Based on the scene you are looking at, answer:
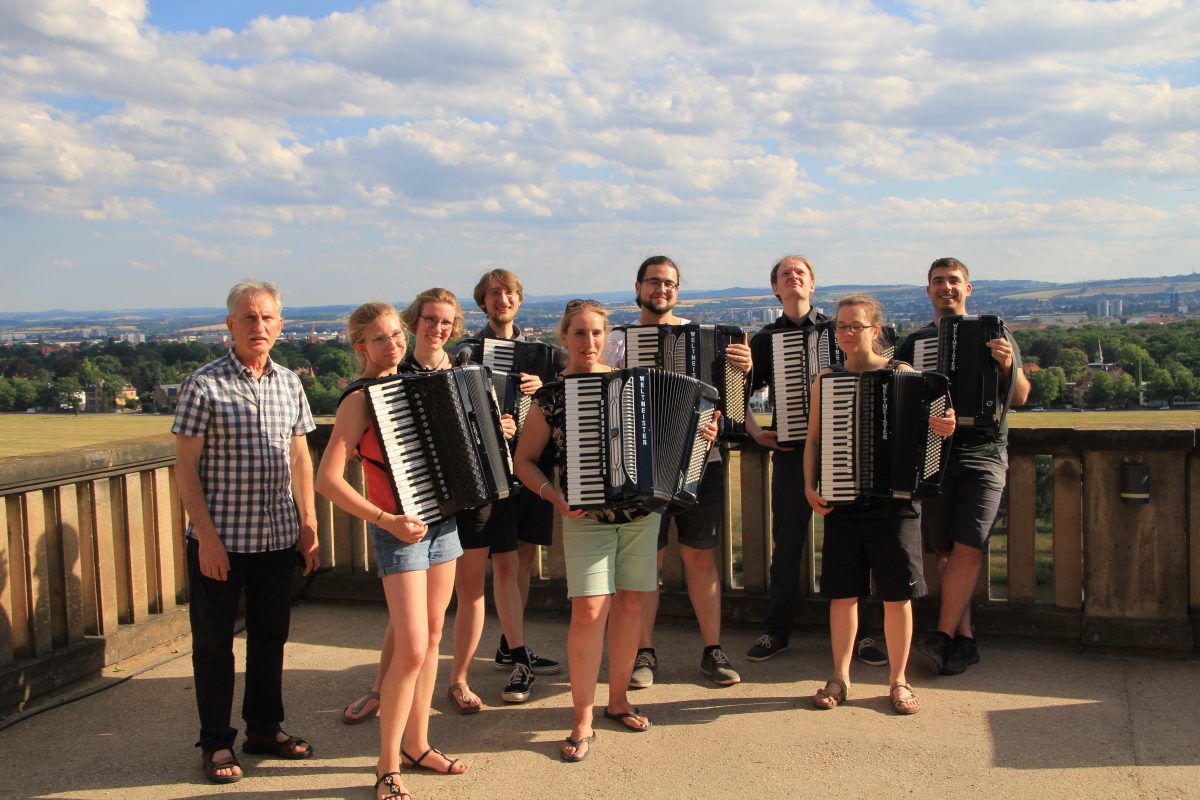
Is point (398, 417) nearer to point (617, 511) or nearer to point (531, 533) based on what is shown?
point (617, 511)

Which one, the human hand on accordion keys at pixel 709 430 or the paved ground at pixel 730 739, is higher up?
the human hand on accordion keys at pixel 709 430

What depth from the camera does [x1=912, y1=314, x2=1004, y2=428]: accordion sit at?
17.4ft

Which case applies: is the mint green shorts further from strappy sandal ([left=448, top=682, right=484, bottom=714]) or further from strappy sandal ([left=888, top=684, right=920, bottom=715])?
strappy sandal ([left=888, top=684, right=920, bottom=715])

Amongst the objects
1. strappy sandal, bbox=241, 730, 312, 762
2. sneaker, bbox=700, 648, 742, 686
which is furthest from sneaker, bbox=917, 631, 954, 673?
strappy sandal, bbox=241, 730, 312, 762

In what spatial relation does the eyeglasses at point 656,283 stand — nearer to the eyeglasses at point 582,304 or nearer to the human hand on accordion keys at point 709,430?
the eyeglasses at point 582,304

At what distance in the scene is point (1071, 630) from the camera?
5785mm

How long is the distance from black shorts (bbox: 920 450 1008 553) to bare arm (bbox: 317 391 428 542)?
308cm

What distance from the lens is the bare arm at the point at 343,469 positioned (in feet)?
13.0

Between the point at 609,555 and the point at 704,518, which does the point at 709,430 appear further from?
the point at 704,518

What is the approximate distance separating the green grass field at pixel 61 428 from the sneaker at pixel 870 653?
1092 cm

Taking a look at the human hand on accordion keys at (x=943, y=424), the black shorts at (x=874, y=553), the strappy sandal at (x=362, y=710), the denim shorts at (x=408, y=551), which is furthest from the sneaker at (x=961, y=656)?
the strappy sandal at (x=362, y=710)

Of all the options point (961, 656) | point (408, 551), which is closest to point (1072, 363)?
point (961, 656)

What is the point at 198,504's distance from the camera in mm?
4285

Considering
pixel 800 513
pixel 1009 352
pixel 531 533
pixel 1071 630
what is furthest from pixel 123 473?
pixel 1071 630
